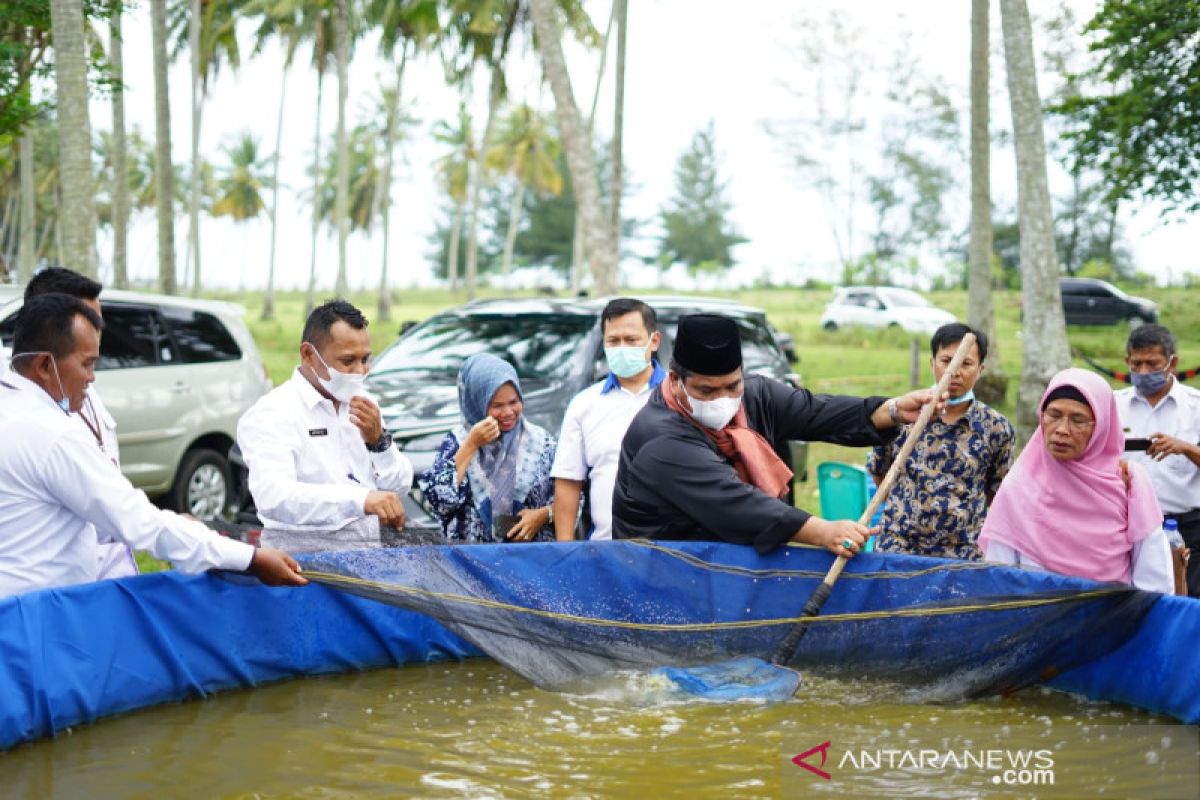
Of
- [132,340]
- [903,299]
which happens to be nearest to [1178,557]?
[132,340]

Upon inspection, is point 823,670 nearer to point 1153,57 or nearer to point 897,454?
point 897,454

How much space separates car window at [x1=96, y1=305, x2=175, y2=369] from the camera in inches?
385

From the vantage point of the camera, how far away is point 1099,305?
3028cm

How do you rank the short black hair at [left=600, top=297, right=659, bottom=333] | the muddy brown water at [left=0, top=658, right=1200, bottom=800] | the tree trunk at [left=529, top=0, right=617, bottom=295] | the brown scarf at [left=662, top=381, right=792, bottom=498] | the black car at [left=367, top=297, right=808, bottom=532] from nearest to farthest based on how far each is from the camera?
A: the muddy brown water at [left=0, top=658, right=1200, bottom=800]
the brown scarf at [left=662, top=381, right=792, bottom=498]
the short black hair at [left=600, top=297, right=659, bottom=333]
the black car at [left=367, top=297, right=808, bottom=532]
the tree trunk at [left=529, top=0, right=617, bottom=295]

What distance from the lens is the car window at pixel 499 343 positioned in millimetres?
8711

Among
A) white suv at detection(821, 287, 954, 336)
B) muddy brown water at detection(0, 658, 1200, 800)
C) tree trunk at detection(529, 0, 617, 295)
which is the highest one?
tree trunk at detection(529, 0, 617, 295)

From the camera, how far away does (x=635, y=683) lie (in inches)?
206

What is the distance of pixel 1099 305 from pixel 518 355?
24.6 meters

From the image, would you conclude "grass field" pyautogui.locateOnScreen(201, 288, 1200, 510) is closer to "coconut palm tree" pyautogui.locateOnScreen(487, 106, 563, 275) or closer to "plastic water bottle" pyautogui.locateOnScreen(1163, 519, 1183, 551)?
"plastic water bottle" pyautogui.locateOnScreen(1163, 519, 1183, 551)

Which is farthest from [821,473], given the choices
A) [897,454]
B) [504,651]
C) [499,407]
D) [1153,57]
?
[1153,57]

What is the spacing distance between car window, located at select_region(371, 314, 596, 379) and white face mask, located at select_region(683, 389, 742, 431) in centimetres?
344

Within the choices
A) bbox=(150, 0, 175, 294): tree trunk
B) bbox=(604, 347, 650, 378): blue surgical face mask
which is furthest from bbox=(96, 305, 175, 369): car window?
bbox=(150, 0, 175, 294): tree trunk

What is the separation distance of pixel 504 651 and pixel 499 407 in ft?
3.87

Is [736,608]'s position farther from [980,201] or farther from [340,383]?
[980,201]
